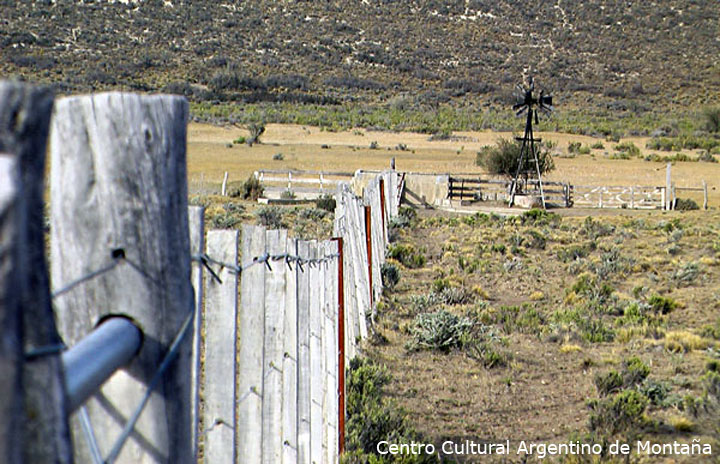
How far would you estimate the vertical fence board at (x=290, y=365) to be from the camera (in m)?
3.38

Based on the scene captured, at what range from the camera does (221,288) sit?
260 cm

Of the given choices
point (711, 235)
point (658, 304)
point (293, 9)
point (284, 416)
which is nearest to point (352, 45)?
point (293, 9)

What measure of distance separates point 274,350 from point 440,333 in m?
6.11

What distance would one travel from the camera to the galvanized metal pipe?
1.10 meters

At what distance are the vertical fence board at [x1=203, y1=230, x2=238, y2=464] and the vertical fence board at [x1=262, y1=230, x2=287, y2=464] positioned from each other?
568 mm

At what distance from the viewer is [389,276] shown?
13055 mm

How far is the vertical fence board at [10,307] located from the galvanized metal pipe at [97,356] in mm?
199

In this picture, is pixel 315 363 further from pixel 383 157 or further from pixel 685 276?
pixel 383 157

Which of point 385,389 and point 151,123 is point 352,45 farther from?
point 151,123

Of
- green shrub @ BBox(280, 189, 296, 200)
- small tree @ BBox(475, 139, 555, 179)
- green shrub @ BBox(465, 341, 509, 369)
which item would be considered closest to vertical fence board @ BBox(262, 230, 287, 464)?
green shrub @ BBox(465, 341, 509, 369)

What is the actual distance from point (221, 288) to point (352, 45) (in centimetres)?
8029

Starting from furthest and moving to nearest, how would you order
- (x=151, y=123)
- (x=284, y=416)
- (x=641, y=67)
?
1. (x=641, y=67)
2. (x=284, y=416)
3. (x=151, y=123)

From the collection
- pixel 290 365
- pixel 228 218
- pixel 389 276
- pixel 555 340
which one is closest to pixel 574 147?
pixel 228 218

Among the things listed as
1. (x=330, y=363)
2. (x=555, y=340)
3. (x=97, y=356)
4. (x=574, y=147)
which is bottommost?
(x=555, y=340)
